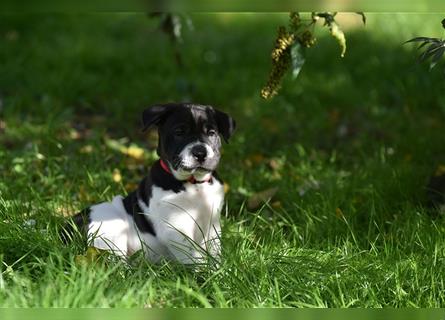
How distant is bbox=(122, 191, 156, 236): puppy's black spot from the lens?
4109mm

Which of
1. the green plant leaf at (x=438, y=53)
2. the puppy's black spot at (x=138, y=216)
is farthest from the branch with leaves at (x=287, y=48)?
the puppy's black spot at (x=138, y=216)

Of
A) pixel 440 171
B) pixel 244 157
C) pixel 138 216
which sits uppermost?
pixel 138 216

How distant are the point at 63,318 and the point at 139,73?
5.06 m

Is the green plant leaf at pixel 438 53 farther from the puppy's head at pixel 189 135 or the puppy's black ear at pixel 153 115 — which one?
the puppy's black ear at pixel 153 115

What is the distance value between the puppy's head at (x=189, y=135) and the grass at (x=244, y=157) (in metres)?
0.43

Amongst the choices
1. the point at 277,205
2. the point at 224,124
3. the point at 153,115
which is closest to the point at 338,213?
the point at 277,205

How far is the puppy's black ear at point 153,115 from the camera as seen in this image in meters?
4.01

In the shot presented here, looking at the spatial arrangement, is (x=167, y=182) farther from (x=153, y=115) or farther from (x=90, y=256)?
(x=90, y=256)

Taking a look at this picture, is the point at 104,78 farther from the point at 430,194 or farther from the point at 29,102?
the point at 430,194

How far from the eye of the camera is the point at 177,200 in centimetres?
403

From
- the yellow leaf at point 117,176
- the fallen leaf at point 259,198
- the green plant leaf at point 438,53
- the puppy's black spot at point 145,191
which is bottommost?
the fallen leaf at point 259,198

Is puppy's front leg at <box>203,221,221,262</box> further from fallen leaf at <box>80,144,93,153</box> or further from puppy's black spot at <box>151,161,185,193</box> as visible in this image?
fallen leaf at <box>80,144,93,153</box>

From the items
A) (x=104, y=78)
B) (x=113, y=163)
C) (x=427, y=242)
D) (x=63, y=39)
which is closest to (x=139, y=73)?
(x=104, y=78)

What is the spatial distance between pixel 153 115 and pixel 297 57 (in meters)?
0.77
